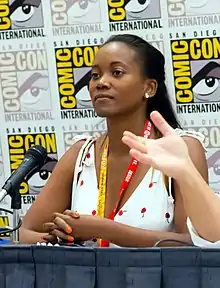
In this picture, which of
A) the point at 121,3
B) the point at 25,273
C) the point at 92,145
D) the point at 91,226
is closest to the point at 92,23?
the point at 121,3

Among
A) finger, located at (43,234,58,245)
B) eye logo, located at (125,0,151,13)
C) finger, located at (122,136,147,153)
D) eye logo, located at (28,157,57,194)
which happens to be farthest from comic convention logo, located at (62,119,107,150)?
finger, located at (122,136,147,153)

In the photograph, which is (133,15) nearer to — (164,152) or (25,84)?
(25,84)

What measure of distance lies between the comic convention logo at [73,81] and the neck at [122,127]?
Result: 0.50 meters

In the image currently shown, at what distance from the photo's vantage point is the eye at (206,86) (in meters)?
2.00

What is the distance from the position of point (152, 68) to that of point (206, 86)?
431mm

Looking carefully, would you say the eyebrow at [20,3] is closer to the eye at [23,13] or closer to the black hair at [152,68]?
the eye at [23,13]

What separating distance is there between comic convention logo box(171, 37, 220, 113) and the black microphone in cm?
77

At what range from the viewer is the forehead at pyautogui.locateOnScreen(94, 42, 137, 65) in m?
1.57

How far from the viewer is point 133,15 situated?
202cm

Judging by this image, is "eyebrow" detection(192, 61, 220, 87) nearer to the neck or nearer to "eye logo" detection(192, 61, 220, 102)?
"eye logo" detection(192, 61, 220, 102)

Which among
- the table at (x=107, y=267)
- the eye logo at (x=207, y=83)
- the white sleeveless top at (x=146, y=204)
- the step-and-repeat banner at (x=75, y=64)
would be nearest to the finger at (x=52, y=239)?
the white sleeveless top at (x=146, y=204)

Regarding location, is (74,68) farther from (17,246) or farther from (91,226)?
(17,246)

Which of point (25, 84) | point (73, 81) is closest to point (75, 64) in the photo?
point (73, 81)

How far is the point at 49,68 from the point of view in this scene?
212 cm
